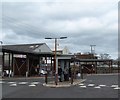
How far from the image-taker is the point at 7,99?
16.5m

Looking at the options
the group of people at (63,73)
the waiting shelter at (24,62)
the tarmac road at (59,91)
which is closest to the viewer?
the tarmac road at (59,91)

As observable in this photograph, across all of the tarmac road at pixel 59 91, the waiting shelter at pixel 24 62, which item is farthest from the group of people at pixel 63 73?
the waiting shelter at pixel 24 62

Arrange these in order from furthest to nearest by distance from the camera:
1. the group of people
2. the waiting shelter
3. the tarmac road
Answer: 1. the waiting shelter
2. the group of people
3. the tarmac road

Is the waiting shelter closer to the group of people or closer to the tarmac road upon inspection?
the group of people

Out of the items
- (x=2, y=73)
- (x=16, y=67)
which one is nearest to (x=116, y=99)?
(x=2, y=73)

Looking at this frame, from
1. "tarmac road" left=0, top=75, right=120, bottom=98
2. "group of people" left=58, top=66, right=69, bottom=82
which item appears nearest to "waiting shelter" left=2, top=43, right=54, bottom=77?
"group of people" left=58, top=66, right=69, bottom=82

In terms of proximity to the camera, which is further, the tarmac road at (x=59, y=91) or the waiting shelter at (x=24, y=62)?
the waiting shelter at (x=24, y=62)

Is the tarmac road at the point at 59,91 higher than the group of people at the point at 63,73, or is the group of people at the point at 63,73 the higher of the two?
the group of people at the point at 63,73

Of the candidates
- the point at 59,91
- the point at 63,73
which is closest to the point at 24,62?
the point at 63,73

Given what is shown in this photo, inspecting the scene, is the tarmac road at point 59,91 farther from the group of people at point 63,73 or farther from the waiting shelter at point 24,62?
the waiting shelter at point 24,62

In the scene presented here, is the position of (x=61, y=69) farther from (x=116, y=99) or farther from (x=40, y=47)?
(x=40, y=47)

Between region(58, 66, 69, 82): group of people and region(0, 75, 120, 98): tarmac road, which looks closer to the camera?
region(0, 75, 120, 98): tarmac road

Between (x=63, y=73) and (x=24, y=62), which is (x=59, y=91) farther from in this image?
(x=24, y=62)

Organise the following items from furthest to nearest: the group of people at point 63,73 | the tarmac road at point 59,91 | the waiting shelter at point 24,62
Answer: the waiting shelter at point 24,62 < the group of people at point 63,73 < the tarmac road at point 59,91
